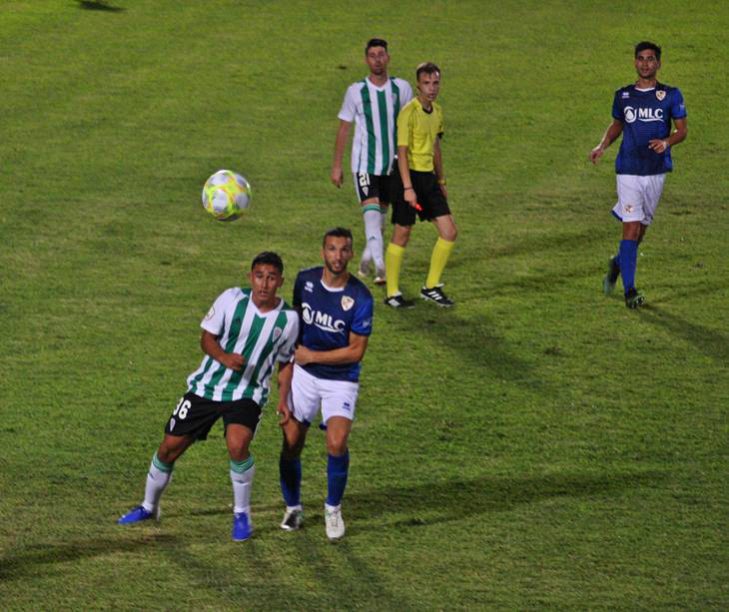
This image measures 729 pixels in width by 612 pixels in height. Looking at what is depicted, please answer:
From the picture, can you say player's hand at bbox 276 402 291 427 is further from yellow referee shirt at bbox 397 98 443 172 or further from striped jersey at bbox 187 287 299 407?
yellow referee shirt at bbox 397 98 443 172

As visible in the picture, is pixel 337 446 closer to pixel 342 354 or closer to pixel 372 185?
pixel 342 354

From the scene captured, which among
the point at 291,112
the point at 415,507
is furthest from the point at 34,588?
the point at 291,112

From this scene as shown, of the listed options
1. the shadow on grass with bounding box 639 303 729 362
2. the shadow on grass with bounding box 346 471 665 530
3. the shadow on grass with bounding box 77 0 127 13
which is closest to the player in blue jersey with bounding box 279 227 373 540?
the shadow on grass with bounding box 346 471 665 530

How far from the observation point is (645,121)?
1378cm

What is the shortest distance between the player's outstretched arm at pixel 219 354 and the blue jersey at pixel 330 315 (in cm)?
49

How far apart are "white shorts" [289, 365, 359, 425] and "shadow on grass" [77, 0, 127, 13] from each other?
1943 cm

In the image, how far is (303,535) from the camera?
9.41 meters

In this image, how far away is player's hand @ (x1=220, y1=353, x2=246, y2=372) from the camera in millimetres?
9109

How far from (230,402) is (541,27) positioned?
18.5 m

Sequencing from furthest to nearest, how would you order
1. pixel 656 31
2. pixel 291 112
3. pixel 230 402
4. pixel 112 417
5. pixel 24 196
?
1. pixel 656 31
2. pixel 291 112
3. pixel 24 196
4. pixel 112 417
5. pixel 230 402

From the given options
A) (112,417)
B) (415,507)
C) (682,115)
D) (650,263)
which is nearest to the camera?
(415,507)

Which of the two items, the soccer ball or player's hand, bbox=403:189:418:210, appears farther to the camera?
player's hand, bbox=403:189:418:210

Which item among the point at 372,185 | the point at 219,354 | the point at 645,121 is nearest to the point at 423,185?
the point at 372,185

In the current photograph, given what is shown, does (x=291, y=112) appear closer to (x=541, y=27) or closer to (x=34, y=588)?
(x=541, y=27)
